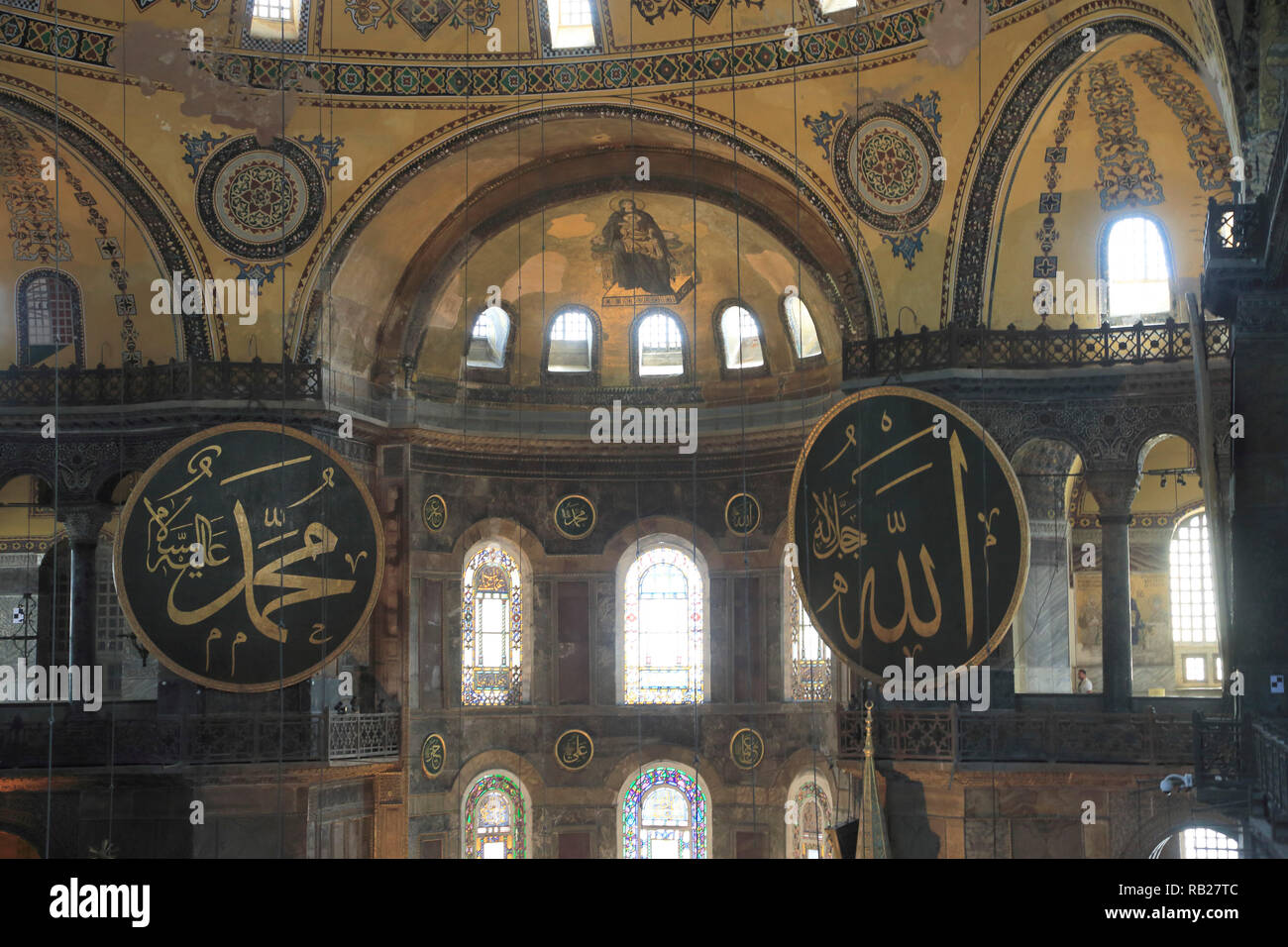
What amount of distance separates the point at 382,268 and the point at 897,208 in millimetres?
6146

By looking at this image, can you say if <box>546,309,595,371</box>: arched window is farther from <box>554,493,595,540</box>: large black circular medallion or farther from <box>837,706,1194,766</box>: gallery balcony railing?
<box>837,706,1194,766</box>: gallery balcony railing

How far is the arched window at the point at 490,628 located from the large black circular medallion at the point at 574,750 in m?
0.81

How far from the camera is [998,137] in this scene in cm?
1634

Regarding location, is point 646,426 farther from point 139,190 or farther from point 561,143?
point 139,190

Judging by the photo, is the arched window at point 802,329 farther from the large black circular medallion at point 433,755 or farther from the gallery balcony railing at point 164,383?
the large black circular medallion at point 433,755

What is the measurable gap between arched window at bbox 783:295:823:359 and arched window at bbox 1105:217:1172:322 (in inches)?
158

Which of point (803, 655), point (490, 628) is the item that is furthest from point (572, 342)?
point (803, 655)

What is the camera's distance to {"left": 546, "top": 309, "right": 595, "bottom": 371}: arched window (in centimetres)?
2102

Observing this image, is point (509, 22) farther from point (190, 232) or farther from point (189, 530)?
point (189, 530)

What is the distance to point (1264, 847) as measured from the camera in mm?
11195

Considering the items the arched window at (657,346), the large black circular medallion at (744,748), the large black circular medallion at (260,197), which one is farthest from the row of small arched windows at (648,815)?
the large black circular medallion at (260,197)

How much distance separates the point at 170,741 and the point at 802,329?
29.1 feet
